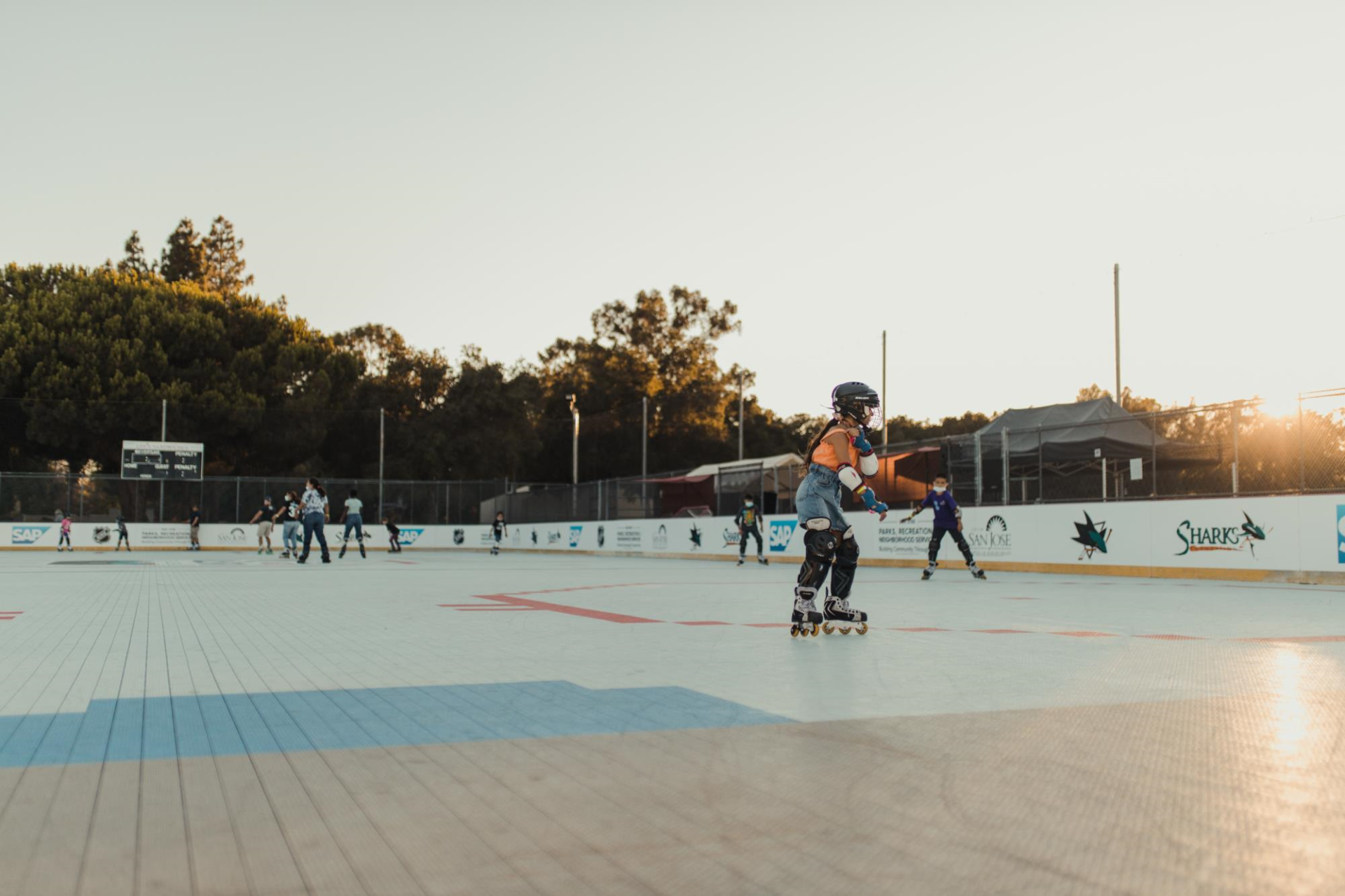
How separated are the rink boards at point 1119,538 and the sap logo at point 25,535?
23268 millimetres

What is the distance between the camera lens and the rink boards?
16.9 metres

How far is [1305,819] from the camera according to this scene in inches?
119

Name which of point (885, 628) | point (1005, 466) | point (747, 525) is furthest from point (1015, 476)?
point (885, 628)

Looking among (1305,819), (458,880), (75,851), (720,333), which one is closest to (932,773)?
(1305,819)

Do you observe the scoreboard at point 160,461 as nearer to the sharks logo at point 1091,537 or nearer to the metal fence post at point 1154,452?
the sharks logo at point 1091,537

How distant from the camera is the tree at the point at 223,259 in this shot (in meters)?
75.9

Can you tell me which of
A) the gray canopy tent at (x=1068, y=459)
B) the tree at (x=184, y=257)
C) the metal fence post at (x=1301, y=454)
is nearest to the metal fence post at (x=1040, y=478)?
the gray canopy tent at (x=1068, y=459)

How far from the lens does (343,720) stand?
4.59 metres

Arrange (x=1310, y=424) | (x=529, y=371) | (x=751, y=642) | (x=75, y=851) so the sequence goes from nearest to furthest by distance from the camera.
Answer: (x=75, y=851)
(x=751, y=642)
(x=1310, y=424)
(x=529, y=371)

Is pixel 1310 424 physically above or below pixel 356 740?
above

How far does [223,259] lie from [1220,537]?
238ft

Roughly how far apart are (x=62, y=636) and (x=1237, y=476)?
1667 centimetres

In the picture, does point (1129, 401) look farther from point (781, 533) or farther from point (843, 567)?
point (843, 567)

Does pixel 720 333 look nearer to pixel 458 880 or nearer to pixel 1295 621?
pixel 1295 621
